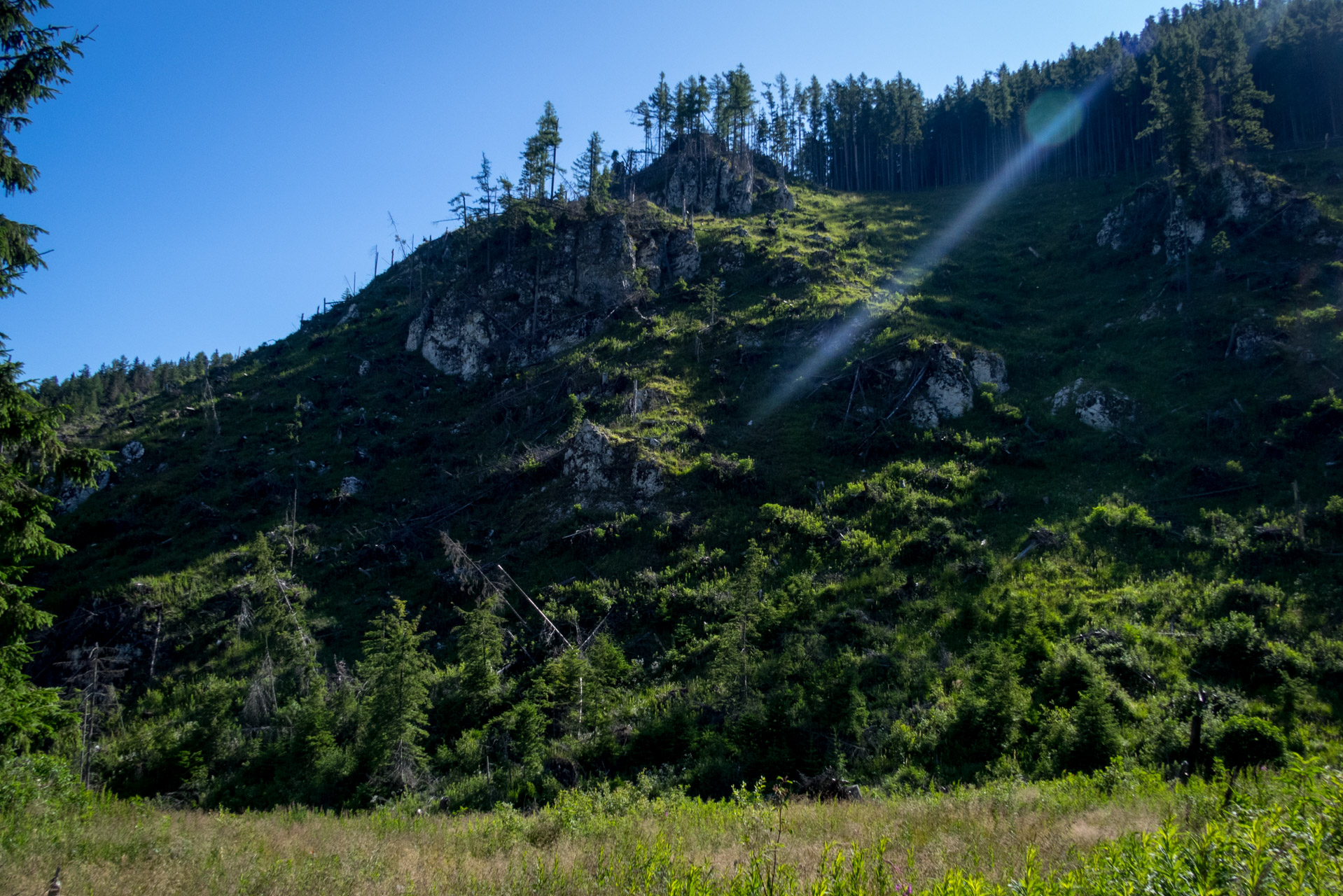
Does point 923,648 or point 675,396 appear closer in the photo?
point 923,648

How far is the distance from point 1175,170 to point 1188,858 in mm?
64879

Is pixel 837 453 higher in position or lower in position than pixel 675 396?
lower

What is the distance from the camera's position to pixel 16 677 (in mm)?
11133

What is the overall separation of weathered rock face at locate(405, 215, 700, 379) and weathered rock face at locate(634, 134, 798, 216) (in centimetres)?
1505

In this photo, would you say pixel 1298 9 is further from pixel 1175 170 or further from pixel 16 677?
pixel 16 677

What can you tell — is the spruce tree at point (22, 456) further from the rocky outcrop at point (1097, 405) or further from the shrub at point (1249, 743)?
the rocky outcrop at point (1097, 405)

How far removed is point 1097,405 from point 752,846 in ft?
110

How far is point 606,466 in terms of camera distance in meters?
33.0

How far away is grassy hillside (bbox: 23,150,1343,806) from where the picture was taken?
17250mm

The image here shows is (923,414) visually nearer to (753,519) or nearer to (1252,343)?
(753,519)

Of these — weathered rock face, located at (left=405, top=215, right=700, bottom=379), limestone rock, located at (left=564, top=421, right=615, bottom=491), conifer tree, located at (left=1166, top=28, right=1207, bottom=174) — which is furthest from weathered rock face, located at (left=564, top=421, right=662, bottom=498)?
conifer tree, located at (left=1166, top=28, right=1207, bottom=174)

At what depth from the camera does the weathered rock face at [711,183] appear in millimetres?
71312

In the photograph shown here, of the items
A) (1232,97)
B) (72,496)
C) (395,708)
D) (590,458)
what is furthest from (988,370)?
(72,496)

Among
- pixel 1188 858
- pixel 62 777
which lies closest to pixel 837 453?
pixel 1188 858
